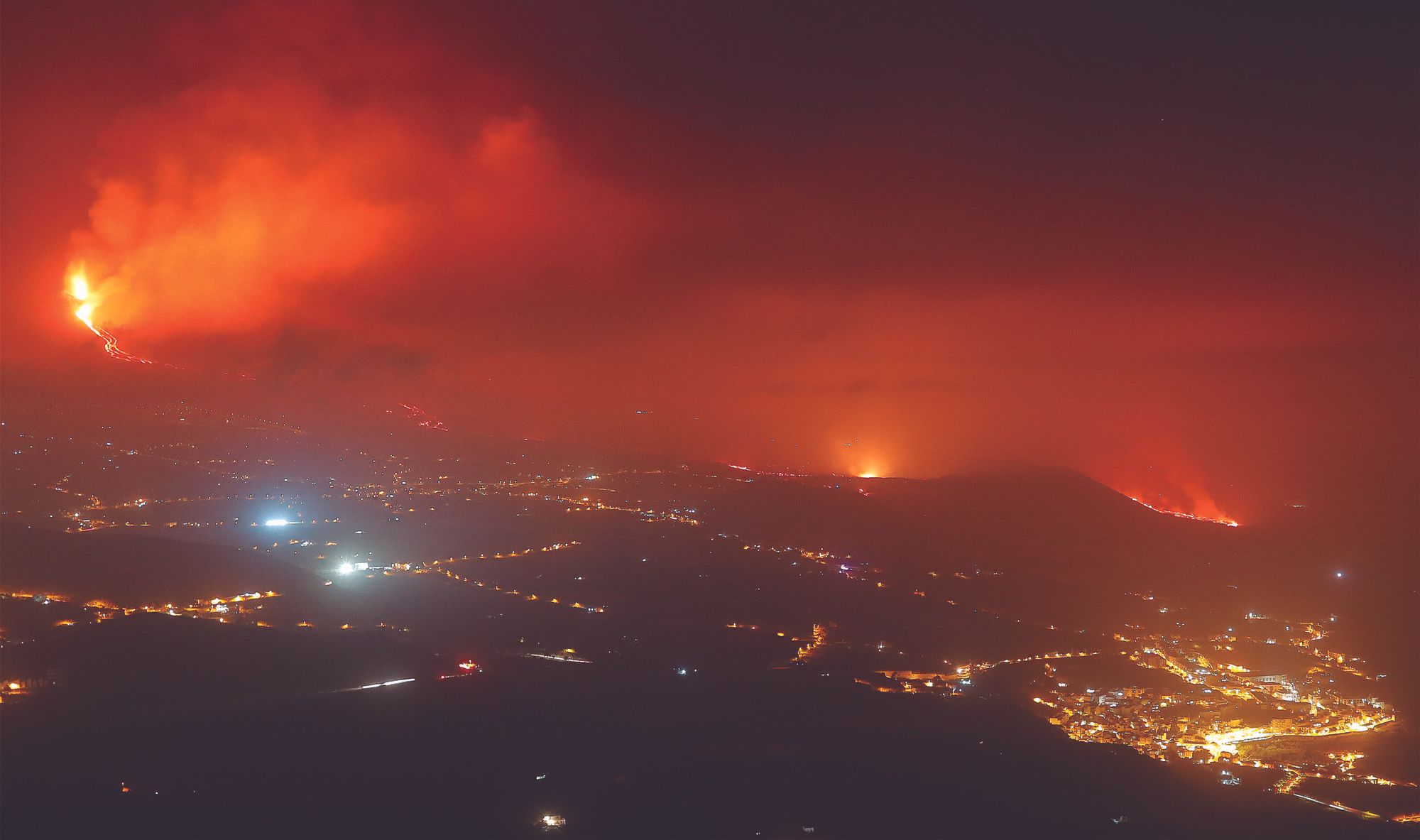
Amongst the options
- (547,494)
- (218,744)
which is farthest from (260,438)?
(218,744)

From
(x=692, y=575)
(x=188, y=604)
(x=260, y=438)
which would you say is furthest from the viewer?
(x=260, y=438)

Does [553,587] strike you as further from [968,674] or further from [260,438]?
[260,438]

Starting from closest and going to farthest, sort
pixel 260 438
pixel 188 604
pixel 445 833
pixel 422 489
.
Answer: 1. pixel 445 833
2. pixel 188 604
3. pixel 422 489
4. pixel 260 438

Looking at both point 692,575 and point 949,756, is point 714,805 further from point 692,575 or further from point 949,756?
point 692,575

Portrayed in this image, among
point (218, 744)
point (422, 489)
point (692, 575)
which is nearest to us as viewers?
point (218, 744)

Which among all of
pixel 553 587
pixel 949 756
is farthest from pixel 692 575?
pixel 949 756

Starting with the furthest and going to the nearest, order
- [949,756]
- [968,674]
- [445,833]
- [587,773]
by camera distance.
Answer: [968,674], [949,756], [587,773], [445,833]

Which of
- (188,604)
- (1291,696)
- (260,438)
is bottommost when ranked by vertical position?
(1291,696)

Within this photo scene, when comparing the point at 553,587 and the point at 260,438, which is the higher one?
the point at 260,438

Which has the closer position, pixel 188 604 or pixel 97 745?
pixel 97 745
